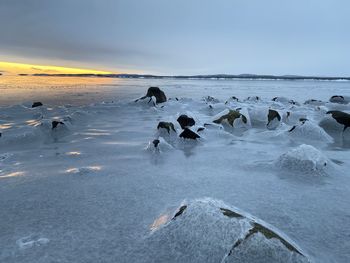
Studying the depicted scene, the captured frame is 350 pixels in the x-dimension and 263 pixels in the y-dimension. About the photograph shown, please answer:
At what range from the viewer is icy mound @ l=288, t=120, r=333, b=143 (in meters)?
7.12

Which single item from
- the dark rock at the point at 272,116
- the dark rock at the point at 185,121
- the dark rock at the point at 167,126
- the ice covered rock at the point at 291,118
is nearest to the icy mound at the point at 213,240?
the dark rock at the point at 167,126

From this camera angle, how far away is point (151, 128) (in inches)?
330

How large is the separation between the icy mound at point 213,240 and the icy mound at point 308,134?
4942mm

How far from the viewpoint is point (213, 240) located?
2.48m

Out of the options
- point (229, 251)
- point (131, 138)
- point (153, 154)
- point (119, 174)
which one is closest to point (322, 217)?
point (229, 251)

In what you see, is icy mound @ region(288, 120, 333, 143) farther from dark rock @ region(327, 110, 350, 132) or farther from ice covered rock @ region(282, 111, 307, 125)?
ice covered rock @ region(282, 111, 307, 125)

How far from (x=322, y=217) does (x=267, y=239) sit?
1.08 meters

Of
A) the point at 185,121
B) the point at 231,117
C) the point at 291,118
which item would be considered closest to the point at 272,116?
the point at 231,117

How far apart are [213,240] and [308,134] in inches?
217

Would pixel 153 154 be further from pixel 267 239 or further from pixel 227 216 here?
pixel 267 239

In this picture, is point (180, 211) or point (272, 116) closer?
point (180, 211)

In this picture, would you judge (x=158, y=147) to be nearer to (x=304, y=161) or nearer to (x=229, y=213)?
(x=304, y=161)

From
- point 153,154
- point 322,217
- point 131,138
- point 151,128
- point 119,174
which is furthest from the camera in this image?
point 151,128

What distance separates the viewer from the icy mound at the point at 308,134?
23.4ft
